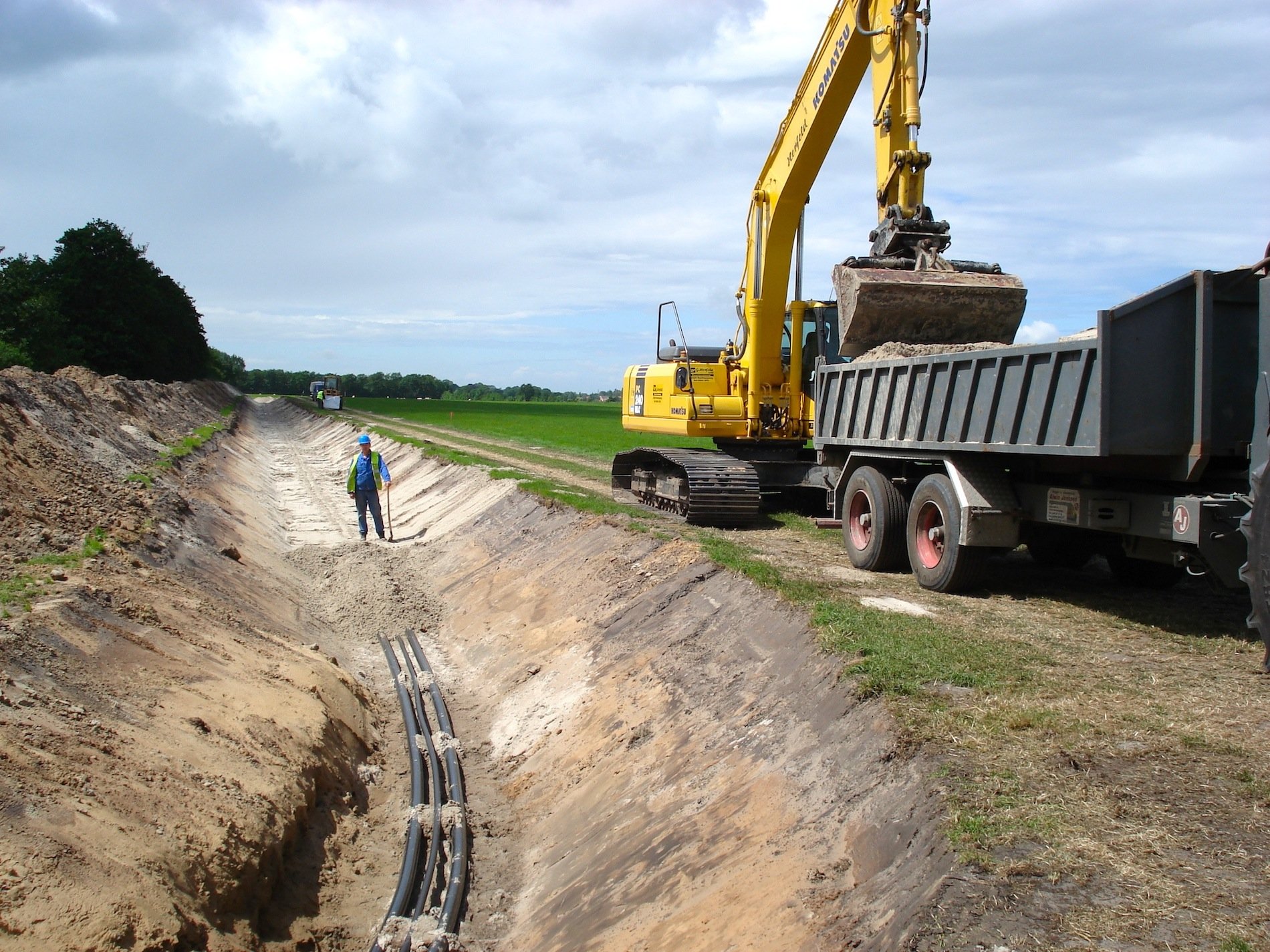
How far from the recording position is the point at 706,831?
226 inches

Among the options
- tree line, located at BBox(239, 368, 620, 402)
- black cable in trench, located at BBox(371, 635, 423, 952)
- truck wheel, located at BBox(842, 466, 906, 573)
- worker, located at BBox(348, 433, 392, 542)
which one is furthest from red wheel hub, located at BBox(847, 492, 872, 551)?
tree line, located at BBox(239, 368, 620, 402)

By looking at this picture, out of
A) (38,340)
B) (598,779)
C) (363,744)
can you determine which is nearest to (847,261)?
(598,779)

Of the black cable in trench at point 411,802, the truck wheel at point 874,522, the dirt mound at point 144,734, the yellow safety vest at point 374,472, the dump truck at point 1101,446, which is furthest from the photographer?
the yellow safety vest at point 374,472

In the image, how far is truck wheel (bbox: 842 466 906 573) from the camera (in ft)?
33.9

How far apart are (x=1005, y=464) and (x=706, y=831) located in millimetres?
4885

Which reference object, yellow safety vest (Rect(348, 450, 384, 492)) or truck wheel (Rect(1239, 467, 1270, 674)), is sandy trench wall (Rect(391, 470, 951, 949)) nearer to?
truck wheel (Rect(1239, 467, 1270, 674))

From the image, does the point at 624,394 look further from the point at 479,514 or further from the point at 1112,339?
the point at 1112,339

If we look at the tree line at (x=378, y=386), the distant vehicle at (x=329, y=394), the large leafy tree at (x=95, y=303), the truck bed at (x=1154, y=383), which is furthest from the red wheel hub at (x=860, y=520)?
the tree line at (x=378, y=386)

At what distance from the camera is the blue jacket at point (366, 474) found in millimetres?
17297

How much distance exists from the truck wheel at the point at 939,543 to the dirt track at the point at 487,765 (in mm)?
356

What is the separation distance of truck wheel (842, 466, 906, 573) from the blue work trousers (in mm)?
9467

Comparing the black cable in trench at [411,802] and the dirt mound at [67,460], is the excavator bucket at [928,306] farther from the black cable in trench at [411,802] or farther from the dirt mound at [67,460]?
the dirt mound at [67,460]

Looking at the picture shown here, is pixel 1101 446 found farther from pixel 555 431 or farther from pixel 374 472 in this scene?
pixel 555 431

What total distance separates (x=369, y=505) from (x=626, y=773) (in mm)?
11623
